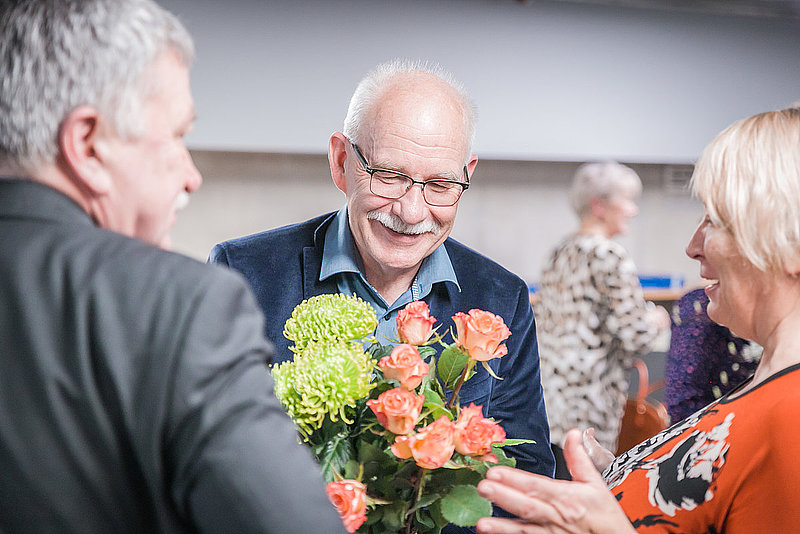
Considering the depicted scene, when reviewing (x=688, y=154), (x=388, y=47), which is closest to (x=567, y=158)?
(x=688, y=154)

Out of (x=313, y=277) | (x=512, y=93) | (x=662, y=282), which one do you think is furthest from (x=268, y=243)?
(x=662, y=282)

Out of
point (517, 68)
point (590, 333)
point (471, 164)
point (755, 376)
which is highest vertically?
point (517, 68)

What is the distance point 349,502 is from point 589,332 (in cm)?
251

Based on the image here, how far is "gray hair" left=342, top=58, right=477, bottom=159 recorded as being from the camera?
156 cm

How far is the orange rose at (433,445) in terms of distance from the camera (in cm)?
77

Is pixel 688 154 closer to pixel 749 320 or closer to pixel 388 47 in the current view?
pixel 388 47

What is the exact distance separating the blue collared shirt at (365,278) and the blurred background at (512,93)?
10.3 ft

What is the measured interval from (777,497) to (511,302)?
76 centimetres

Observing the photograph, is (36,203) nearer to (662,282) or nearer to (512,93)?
(512,93)

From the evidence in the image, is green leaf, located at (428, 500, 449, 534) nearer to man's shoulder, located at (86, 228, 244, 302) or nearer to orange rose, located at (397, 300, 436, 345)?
orange rose, located at (397, 300, 436, 345)

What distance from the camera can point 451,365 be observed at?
93 cm

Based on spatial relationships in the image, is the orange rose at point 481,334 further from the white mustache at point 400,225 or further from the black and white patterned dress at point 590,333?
the black and white patterned dress at point 590,333

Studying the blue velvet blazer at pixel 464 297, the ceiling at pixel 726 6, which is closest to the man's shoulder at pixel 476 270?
the blue velvet blazer at pixel 464 297

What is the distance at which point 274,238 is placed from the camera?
5.57 ft
